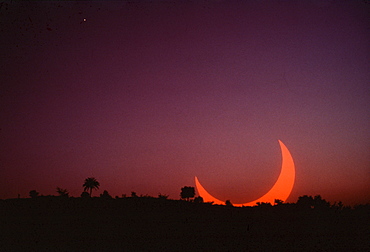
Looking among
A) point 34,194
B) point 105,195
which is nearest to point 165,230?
point 105,195

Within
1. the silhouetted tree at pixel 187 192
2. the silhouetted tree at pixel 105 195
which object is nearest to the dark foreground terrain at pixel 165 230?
the silhouetted tree at pixel 105 195

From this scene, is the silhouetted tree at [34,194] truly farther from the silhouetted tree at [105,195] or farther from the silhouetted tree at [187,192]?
the silhouetted tree at [187,192]

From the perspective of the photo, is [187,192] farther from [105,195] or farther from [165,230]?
[165,230]

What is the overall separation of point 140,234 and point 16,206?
93.2 ft

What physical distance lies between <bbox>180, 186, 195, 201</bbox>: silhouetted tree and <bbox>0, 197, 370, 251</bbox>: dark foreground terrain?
27667 mm

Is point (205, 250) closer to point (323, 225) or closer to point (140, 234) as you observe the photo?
point (140, 234)

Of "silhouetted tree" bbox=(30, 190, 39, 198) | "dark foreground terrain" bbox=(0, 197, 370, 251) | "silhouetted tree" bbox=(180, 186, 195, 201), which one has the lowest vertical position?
"dark foreground terrain" bbox=(0, 197, 370, 251)

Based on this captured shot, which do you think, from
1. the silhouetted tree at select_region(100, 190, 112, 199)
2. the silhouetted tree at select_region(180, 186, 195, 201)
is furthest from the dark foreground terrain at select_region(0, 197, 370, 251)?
the silhouetted tree at select_region(180, 186, 195, 201)

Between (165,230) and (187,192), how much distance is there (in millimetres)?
45936

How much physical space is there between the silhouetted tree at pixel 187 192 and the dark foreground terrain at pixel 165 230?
27667 millimetres

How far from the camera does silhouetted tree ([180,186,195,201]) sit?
79375 mm

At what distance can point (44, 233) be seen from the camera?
3338cm

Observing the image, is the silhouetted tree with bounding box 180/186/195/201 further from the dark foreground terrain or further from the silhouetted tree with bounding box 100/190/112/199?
the dark foreground terrain

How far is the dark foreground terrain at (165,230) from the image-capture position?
28219mm
